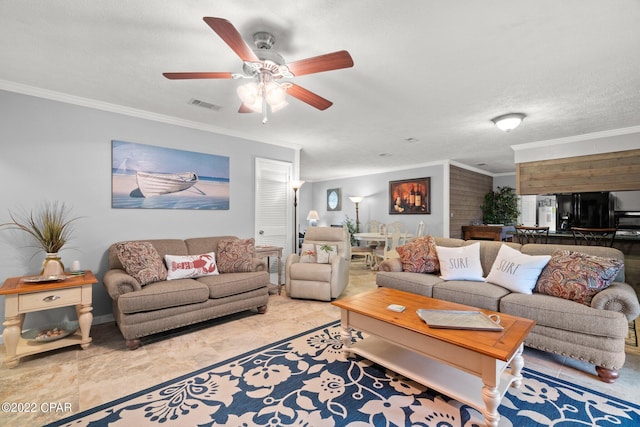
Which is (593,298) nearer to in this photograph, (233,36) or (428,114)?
(428,114)

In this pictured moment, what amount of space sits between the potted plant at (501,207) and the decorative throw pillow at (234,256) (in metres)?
6.61

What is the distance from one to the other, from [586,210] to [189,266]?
6347 mm

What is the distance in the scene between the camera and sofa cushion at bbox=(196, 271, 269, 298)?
297 centimetres

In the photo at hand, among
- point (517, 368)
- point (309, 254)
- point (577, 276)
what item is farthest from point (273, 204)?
point (577, 276)

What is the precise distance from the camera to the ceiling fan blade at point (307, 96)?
83.1 inches

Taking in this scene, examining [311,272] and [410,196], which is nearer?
[311,272]

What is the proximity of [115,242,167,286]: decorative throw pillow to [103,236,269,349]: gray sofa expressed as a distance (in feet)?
0.27

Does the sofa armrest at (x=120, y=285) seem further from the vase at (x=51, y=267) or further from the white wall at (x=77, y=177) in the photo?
the white wall at (x=77, y=177)

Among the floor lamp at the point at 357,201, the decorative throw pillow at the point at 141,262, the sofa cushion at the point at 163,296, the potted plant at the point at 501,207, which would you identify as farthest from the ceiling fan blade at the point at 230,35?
the potted plant at the point at 501,207

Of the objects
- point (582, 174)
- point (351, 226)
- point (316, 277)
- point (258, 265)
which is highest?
point (582, 174)

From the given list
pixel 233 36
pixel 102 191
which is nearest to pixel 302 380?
pixel 233 36

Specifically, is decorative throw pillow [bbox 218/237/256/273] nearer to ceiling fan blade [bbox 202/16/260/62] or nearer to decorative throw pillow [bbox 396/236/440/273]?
decorative throw pillow [bbox 396/236/440/273]

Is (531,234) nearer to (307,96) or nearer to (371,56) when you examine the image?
(371,56)

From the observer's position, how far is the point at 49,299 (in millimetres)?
2383
